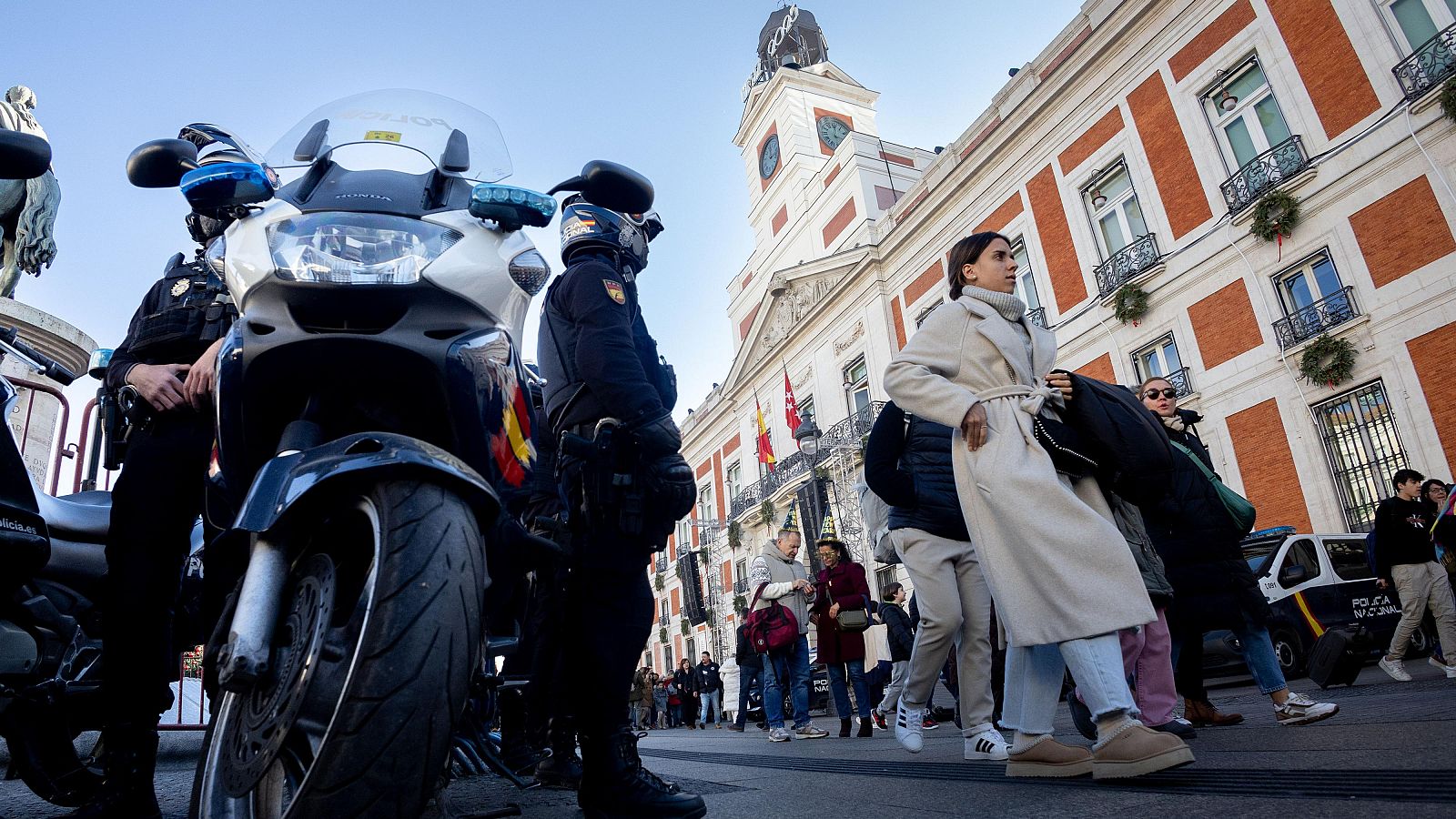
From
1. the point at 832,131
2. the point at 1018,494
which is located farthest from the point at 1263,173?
the point at 832,131

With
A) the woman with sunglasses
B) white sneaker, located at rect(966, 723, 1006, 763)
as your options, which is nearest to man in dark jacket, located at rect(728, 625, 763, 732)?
the woman with sunglasses

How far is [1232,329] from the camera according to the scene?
1409cm

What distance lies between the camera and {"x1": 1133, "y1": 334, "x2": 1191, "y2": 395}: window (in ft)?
49.0

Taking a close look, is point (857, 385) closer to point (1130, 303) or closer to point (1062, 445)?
point (1130, 303)

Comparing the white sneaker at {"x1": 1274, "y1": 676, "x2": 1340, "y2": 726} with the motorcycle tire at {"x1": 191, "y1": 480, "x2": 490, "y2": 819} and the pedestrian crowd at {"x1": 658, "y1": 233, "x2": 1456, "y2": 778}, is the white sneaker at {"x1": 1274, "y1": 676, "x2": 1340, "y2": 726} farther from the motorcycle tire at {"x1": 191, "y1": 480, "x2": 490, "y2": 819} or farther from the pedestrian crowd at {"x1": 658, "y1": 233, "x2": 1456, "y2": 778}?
the motorcycle tire at {"x1": 191, "y1": 480, "x2": 490, "y2": 819}

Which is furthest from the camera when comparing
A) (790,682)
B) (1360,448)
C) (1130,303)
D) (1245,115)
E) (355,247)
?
(1130,303)

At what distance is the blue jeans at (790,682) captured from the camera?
7.41m

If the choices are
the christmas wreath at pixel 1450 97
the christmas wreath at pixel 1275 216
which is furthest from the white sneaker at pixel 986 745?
the christmas wreath at pixel 1275 216

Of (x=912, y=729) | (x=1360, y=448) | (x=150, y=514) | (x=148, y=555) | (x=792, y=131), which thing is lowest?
(x=912, y=729)

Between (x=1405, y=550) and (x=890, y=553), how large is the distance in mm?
5154

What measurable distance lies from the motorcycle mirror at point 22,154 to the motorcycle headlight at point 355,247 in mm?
705

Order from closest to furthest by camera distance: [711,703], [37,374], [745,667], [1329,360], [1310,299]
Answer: [37,374] → [745,667] → [1329,360] → [1310,299] → [711,703]

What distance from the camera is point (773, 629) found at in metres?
7.67

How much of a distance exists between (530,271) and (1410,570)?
311 inches
